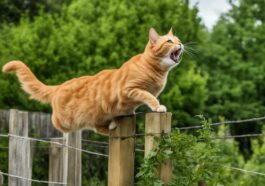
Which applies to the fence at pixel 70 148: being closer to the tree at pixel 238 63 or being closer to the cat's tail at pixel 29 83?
the cat's tail at pixel 29 83

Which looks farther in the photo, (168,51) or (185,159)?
(168,51)

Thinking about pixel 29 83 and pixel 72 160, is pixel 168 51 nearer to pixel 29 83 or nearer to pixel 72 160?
pixel 29 83

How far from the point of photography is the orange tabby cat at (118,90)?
5430mm

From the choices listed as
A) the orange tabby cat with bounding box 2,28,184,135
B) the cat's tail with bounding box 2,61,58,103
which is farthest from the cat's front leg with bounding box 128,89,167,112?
the cat's tail with bounding box 2,61,58,103

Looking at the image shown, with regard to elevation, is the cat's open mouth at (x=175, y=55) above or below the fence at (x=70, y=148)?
above

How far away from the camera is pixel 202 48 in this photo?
3153cm

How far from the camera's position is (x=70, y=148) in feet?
26.5

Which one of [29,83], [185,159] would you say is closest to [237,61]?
[29,83]

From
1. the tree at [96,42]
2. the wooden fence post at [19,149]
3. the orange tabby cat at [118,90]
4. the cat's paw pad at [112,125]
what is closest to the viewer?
the orange tabby cat at [118,90]

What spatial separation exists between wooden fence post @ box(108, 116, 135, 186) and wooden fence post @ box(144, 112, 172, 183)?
33 centimetres

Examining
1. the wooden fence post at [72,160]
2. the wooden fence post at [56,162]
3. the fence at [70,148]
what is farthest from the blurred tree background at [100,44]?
the wooden fence post at [72,160]

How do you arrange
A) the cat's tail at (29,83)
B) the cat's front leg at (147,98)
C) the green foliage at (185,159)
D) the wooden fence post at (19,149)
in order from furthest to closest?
the wooden fence post at (19,149) → the cat's tail at (29,83) → the cat's front leg at (147,98) → the green foliage at (185,159)

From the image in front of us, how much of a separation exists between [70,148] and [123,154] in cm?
261

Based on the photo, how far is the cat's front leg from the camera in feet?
17.2
